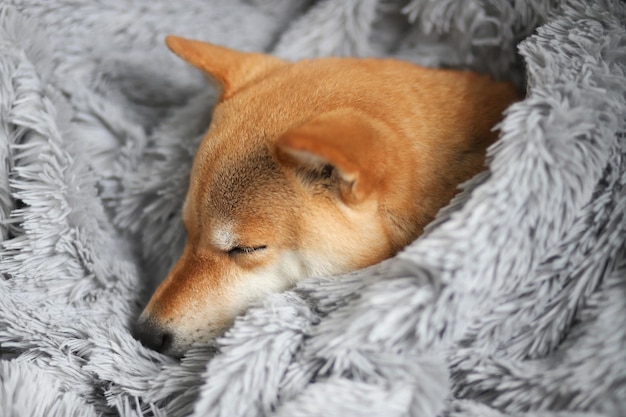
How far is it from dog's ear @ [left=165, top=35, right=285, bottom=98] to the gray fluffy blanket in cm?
17

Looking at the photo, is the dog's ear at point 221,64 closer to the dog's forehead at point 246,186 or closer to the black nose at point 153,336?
the dog's forehead at point 246,186

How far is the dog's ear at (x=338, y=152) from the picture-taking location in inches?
30.1

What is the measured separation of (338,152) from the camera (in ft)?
2.52

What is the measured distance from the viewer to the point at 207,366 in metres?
0.82

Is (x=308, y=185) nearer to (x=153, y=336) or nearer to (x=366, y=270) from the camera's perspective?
(x=366, y=270)

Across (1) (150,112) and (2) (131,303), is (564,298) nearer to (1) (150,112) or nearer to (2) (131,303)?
(2) (131,303)

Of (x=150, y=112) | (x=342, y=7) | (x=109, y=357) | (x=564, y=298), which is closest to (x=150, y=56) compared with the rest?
(x=150, y=112)

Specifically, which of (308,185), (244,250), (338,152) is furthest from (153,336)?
(338,152)

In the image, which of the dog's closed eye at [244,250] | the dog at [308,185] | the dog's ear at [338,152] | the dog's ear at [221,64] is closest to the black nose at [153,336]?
the dog at [308,185]

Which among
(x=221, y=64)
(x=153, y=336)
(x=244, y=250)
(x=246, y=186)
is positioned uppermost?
(x=221, y=64)

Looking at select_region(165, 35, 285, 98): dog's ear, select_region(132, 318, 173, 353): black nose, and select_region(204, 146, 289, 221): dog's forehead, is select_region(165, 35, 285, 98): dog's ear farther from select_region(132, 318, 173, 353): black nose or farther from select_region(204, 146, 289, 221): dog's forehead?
select_region(132, 318, 173, 353): black nose

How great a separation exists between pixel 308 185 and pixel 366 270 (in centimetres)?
17

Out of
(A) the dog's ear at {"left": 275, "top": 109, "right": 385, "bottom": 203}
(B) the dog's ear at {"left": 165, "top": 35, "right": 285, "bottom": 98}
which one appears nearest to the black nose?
(A) the dog's ear at {"left": 275, "top": 109, "right": 385, "bottom": 203}

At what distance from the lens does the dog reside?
90 centimetres
